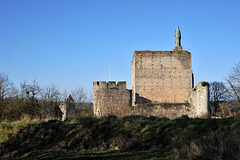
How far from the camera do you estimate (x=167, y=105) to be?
864 inches

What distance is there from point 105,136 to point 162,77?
1319cm

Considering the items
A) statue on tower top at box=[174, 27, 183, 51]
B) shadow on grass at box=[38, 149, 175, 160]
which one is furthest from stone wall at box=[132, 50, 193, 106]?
shadow on grass at box=[38, 149, 175, 160]

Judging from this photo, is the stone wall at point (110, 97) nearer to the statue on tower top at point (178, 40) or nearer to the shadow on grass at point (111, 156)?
the statue on tower top at point (178, 40)

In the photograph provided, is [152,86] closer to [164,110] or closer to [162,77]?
[162,77]

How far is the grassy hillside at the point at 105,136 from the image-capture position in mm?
10328

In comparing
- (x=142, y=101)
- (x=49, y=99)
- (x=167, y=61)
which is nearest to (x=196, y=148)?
(x=142, y=101)

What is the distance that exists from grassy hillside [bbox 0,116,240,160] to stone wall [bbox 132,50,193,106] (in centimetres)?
987

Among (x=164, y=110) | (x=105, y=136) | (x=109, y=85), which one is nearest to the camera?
(x=105, y=136)

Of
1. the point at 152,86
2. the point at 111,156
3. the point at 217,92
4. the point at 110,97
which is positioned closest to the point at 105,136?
the point at 111,156

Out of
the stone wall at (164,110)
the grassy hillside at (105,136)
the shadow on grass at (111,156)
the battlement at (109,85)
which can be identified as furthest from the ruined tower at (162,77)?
the shadow on grass at (111,156)

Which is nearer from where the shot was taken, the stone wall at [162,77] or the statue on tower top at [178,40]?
the stone wall at [162,77]

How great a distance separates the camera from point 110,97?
2372 centimetres

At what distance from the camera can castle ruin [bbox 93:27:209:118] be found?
23.7 metres

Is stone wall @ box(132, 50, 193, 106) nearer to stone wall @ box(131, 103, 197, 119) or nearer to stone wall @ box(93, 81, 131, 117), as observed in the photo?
stone wall @ box(93, 81, 131, 117)
